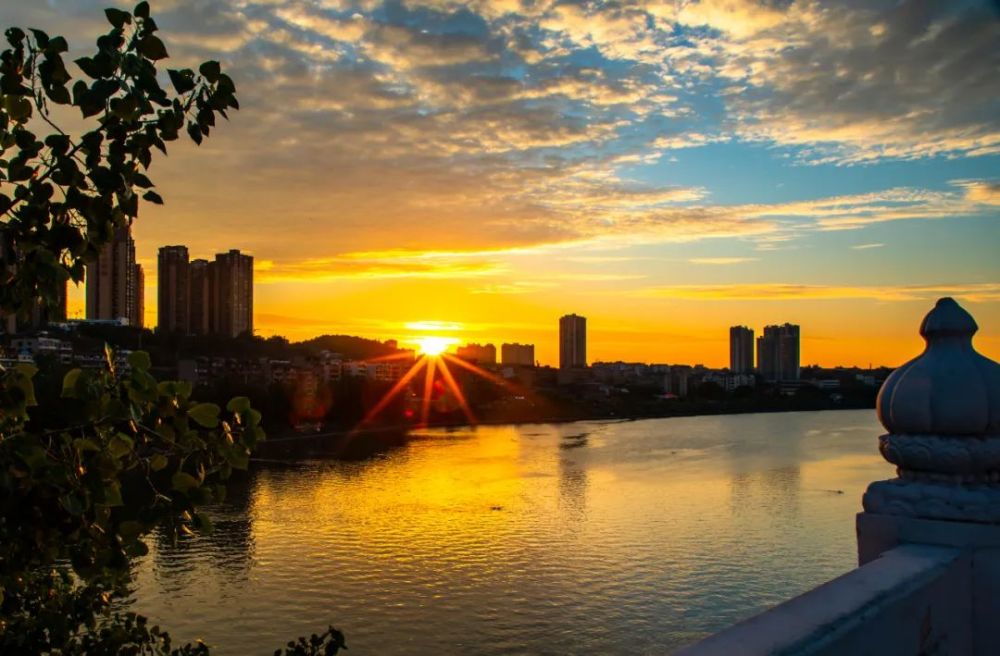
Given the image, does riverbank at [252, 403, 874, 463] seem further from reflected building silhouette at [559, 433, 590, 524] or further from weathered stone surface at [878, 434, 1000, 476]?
weathered stone surface at [878, 434, 1000, 476]

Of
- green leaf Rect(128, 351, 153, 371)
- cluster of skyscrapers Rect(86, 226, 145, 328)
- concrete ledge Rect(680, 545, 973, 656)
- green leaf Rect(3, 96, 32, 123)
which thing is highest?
cluster of skyscrapers Rect(86, 226, 145, 328)

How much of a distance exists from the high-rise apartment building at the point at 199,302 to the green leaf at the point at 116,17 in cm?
6275

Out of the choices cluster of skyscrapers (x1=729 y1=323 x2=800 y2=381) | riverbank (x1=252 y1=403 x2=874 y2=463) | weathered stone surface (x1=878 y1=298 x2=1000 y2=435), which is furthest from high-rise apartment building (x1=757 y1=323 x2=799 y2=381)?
weathered stone surface (x1=878 y1=298 x2=1000 y2=435)

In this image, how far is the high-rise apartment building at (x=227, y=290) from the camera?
2477 inches

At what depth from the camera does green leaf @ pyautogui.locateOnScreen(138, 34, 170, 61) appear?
1.38 meters

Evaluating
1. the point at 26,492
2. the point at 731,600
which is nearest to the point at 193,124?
the point at 26,492

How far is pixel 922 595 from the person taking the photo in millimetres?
1369

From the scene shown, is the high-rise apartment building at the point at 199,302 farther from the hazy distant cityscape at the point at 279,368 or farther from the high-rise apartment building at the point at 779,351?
the high-rise apartment building at the point at 779,351

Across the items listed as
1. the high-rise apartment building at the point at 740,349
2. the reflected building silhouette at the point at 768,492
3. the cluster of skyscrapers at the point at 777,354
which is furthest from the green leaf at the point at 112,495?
the high-rise apartment building at the point at 740,349

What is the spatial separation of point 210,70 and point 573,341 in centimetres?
10892

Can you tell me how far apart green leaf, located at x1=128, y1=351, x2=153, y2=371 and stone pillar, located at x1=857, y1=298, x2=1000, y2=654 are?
1.32m

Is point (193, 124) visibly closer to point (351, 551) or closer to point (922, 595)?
point (922, 595)

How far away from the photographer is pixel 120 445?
1.40 meters

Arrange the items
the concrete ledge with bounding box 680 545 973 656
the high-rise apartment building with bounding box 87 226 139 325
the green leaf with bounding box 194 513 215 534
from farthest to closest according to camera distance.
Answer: the high-rise apartment building with bounding box 87 226 139 325 < the green leaf with bounding box 194 513 215 534 < the concrete ledge with bounding box 680 545 973 656
